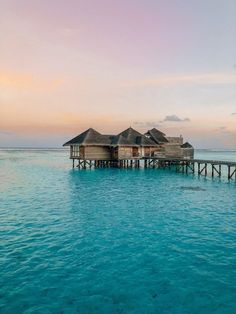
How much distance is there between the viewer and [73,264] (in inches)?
383

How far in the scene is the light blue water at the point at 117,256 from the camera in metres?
7.64

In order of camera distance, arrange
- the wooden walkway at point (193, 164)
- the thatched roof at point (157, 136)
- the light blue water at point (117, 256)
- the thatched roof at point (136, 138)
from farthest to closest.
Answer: the thatched roof at point (157, 136) → the thatched roof at point (136, 138) → the wooden walkway at point (193, 164) → the light blue water at point (117, 256)

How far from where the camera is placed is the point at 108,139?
143ft

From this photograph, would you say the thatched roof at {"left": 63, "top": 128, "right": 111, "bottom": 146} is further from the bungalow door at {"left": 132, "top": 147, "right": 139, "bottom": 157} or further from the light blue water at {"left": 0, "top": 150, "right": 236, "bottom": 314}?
A: the light blue water at {"left": 0, "top": 150, "right": 236, "bottom": 314}

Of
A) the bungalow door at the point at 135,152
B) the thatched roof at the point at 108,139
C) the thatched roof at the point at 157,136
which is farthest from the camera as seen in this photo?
the thatched roof at the point at 157,136

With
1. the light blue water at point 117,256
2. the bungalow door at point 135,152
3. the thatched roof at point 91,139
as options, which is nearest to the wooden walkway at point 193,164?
the bungalow door at point 135,152

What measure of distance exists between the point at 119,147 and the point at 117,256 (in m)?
32.6

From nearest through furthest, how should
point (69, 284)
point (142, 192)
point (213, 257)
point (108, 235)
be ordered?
point (69, 284), point (213, 257), point (108, 235), point (142, 192)

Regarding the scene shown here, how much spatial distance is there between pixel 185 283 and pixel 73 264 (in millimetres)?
3553

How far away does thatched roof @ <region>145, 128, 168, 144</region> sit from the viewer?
48.4 m

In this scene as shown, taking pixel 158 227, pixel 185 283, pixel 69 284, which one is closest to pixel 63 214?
pixel 158 227

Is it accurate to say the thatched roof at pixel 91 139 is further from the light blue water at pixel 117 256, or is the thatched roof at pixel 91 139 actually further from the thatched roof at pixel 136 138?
the light blue water at pixel 117 256

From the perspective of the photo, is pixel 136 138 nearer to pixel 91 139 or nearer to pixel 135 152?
pixel 135 152

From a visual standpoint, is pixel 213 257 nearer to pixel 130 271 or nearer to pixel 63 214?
pixel 130 271
